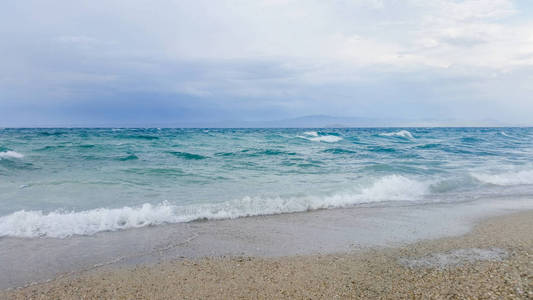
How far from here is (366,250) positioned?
5.02 metres

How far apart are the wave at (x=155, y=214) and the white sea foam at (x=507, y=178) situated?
14.9ft

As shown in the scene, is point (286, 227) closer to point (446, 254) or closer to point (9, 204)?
point (446, 254)

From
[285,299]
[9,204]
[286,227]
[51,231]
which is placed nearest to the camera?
[285,299]

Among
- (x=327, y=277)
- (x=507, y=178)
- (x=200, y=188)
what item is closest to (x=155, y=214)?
(x=200, y=188)

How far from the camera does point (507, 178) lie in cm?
1239

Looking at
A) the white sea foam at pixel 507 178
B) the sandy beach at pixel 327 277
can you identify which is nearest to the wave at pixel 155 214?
the sandy beach at pixel 327 277

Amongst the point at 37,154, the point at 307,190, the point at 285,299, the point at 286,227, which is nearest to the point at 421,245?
the point at 286,227

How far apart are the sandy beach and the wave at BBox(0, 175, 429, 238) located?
2.14m

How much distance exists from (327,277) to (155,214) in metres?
3.96

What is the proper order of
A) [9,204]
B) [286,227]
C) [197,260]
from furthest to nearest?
[9,204] → [286,227] → [197,260]

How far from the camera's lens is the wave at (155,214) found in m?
5.95

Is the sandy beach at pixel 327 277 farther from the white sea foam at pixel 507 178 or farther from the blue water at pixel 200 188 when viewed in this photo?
the white sea foam at pixel 507 178

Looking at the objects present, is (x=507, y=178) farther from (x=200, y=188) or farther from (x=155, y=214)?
(x=155, y=214)

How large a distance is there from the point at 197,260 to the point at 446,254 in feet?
11.5
